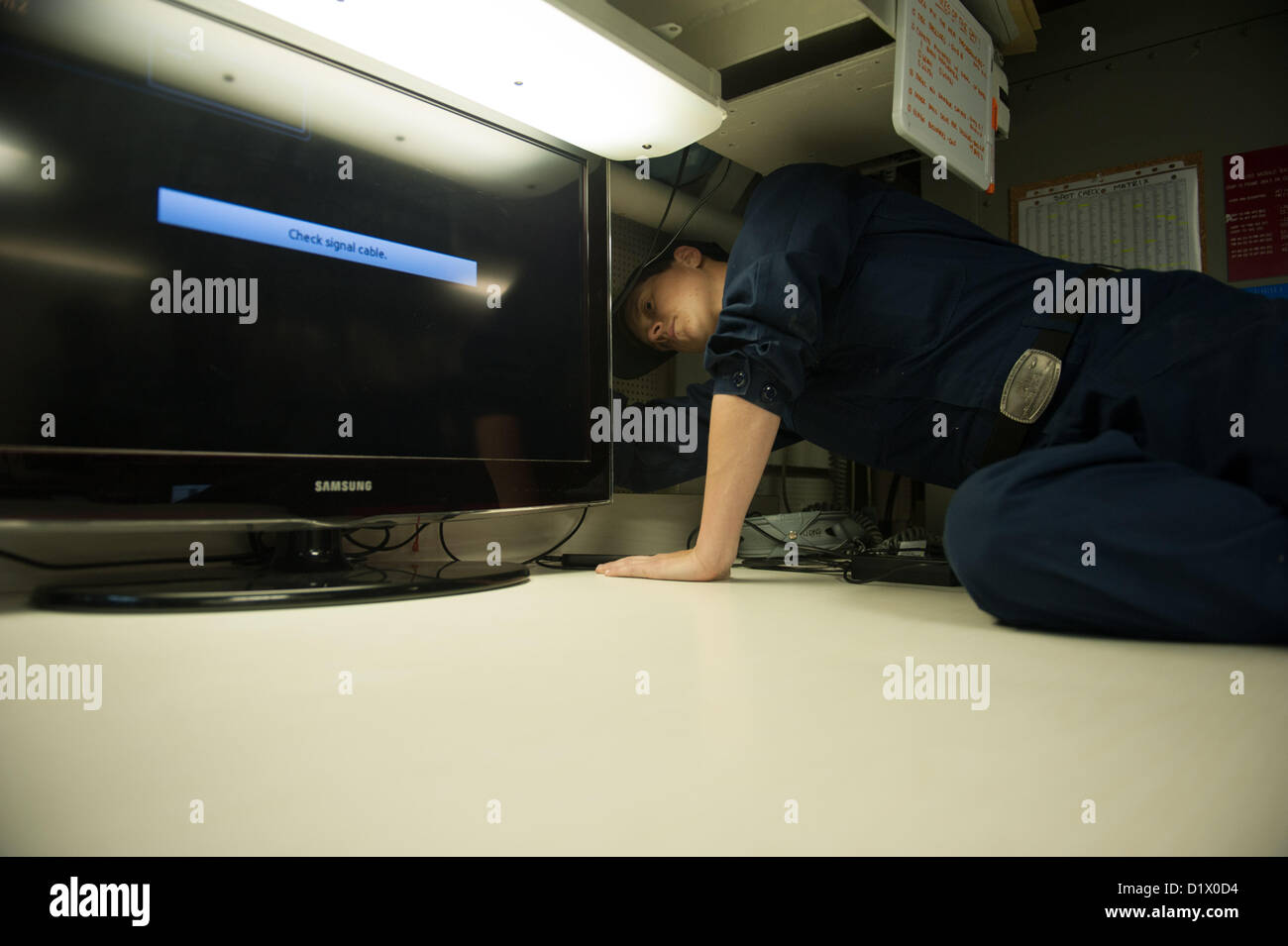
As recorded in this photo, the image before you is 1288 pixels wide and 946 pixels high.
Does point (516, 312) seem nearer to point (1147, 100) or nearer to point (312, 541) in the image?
point (312, 541)

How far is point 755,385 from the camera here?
109 centimetres

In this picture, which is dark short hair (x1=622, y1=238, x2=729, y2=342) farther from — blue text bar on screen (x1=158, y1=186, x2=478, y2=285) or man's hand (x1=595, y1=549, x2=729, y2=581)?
man's hand (x1=595, y1=549, x2=729, y2=581)

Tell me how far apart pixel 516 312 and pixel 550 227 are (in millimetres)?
169

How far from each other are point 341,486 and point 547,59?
60 cm

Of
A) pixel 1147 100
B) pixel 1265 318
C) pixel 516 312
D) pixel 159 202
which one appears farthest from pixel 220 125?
pixel 1147 100

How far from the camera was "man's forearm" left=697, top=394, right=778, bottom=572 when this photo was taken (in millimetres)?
1104

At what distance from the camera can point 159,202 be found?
32.1 inches

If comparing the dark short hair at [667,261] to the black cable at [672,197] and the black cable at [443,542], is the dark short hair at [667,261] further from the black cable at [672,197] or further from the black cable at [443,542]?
the black cable at [443,542]

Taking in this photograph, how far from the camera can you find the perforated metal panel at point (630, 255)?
1.72 metres
